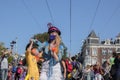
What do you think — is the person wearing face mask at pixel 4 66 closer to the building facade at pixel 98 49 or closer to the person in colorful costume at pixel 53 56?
the person in colorful costume at pixel 53 56

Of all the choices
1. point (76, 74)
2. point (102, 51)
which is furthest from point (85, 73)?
point (102, 51)

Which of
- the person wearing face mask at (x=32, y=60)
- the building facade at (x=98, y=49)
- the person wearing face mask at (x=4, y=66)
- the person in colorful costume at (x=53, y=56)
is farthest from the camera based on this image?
the building facade at (x=98, y=49)

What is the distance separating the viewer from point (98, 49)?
140 m

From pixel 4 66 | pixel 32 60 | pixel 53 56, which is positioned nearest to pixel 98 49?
pixel 4 66

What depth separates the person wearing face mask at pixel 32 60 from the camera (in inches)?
490

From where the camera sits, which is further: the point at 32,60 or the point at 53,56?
the point at 32,60

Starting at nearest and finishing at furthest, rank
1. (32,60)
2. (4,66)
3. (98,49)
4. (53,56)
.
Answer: (53,56), (32,60), (4,66), (98,49)

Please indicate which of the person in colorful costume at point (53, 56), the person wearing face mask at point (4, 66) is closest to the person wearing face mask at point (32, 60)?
the person in colorful costume at point (53, 56)

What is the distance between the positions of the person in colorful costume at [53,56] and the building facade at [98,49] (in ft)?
415

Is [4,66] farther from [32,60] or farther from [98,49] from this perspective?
[98,49]

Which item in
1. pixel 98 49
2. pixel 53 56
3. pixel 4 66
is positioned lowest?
pixel 53 56

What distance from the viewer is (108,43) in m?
144

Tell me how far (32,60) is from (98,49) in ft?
422

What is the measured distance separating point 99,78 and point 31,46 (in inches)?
414
